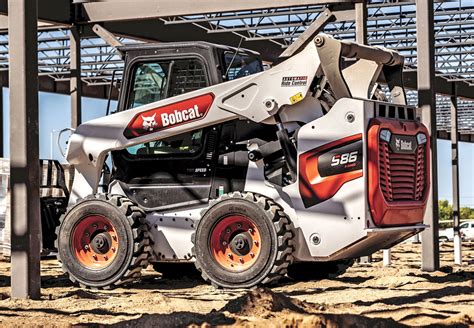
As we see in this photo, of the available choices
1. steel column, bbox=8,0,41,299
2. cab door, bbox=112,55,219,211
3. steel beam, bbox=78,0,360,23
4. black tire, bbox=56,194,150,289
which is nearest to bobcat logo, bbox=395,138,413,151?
cab door, bbox=112,55,219,211

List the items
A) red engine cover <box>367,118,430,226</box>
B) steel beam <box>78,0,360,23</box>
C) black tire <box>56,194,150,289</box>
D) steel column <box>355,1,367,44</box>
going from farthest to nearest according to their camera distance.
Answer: steel beam <box>78,0,360,23</box> < steel column <box>355,1,367,44</box> < black tire <box>56,194,150,289</box> < red engine cover <box>367,118,430,226</box>

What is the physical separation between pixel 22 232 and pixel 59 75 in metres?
21.8

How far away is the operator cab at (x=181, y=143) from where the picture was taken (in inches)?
490

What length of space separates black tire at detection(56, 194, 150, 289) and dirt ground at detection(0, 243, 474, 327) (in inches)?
9.4

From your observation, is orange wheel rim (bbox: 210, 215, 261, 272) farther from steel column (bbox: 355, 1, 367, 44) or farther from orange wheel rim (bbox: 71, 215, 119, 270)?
steel column (bbox: 355, 1, 367, 44)

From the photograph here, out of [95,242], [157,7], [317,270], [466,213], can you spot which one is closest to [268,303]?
[95,242]

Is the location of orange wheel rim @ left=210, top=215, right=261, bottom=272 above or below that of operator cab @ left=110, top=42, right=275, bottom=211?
below

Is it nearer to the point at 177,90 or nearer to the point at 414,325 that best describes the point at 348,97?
the point at 177,90

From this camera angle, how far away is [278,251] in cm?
1142

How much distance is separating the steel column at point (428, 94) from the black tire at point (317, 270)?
144 centimetres

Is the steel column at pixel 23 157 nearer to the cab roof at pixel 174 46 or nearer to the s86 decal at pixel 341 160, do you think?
the cab roof at pixel 174 46

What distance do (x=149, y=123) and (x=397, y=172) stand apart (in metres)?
3.21

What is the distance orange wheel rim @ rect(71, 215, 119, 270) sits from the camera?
40.6 feet

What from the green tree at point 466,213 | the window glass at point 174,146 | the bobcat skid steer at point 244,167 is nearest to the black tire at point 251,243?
the bobcat skid steer at point 244,167
